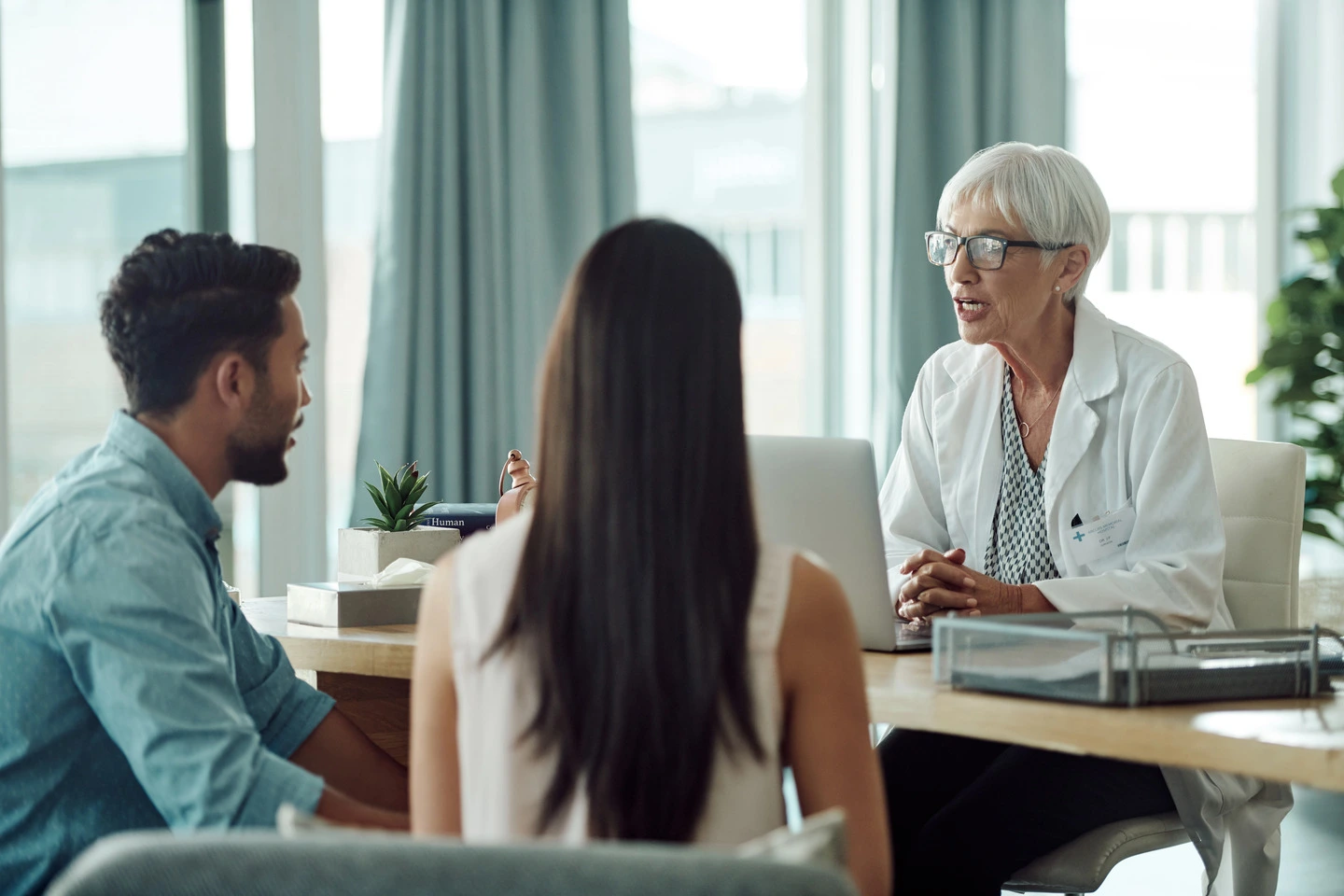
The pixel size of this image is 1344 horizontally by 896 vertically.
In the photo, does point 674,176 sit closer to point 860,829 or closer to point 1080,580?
point 1080,580

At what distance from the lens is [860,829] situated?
101 cm

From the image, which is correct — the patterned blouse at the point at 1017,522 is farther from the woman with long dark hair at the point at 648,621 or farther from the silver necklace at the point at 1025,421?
the woman with long dark hair at the point at 648,621

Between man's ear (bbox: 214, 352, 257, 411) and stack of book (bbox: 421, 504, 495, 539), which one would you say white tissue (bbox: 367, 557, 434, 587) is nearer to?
stack of book (bbox: 421, 504, 495, 539)

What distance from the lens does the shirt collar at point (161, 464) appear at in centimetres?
136

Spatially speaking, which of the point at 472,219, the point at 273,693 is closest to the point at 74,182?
the point at 472,219

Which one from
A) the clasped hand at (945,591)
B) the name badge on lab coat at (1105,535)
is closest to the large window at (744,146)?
the name badge on lab coat at (1105,535)

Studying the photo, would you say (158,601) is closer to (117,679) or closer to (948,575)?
(117,679)

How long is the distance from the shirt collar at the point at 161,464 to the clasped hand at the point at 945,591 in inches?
33.5

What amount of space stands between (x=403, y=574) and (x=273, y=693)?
0.27 meters

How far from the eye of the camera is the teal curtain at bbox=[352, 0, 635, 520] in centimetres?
338

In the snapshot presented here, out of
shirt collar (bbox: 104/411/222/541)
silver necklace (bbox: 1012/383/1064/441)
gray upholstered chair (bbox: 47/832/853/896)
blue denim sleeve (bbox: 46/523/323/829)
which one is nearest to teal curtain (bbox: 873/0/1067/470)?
silver necklace (bbox: 1012/383/1064/441)

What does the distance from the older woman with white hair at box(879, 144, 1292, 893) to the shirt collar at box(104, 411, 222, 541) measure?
2.83ft

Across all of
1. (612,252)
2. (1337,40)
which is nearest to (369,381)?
(612,252)

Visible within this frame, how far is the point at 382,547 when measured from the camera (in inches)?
75.0
